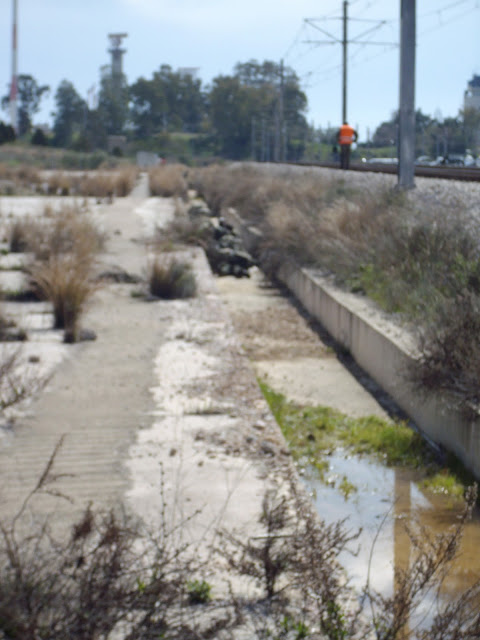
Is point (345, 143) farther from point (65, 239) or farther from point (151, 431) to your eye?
point (151, 431)

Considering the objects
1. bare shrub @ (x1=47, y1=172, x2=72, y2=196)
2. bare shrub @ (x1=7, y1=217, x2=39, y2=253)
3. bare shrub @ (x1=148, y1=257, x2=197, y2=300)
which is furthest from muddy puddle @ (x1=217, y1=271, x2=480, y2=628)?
bare shrub @ (x1=47, y1=172, x2=72, y2=196)

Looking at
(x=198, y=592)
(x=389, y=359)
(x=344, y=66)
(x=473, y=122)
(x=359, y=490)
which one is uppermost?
(x=344, y=66)

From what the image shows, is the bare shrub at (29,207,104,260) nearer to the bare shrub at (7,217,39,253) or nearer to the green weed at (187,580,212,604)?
the bare shrub at (7,217,39,253)

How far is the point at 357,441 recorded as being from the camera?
8.45 meters

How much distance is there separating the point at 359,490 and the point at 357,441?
125 centimetres

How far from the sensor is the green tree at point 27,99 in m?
136

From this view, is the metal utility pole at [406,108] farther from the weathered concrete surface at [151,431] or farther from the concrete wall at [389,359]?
the weathered concrete surface at [151,431]

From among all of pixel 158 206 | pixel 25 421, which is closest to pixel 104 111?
pixel 158 206

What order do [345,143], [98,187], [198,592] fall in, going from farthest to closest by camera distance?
[98,187] < [345,143] < [198,592]

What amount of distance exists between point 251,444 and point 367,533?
1163mm

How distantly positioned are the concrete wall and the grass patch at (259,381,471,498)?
0.59ft

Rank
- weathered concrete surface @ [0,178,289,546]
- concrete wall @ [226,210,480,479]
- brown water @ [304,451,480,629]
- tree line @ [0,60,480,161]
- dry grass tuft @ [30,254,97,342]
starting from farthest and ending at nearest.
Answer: tree line @ [0,60,480,161] < dry grass tuft @ [30,254,97,342] < concrete wall @ [226,210,480,479] < weathered concrete surface @ [0,178,289,546] < brown water @ [304,451,480,629]

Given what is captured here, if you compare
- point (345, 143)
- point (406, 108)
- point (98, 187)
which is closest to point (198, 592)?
point (406, 108)

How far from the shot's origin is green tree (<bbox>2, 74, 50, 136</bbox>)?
13562 cm
